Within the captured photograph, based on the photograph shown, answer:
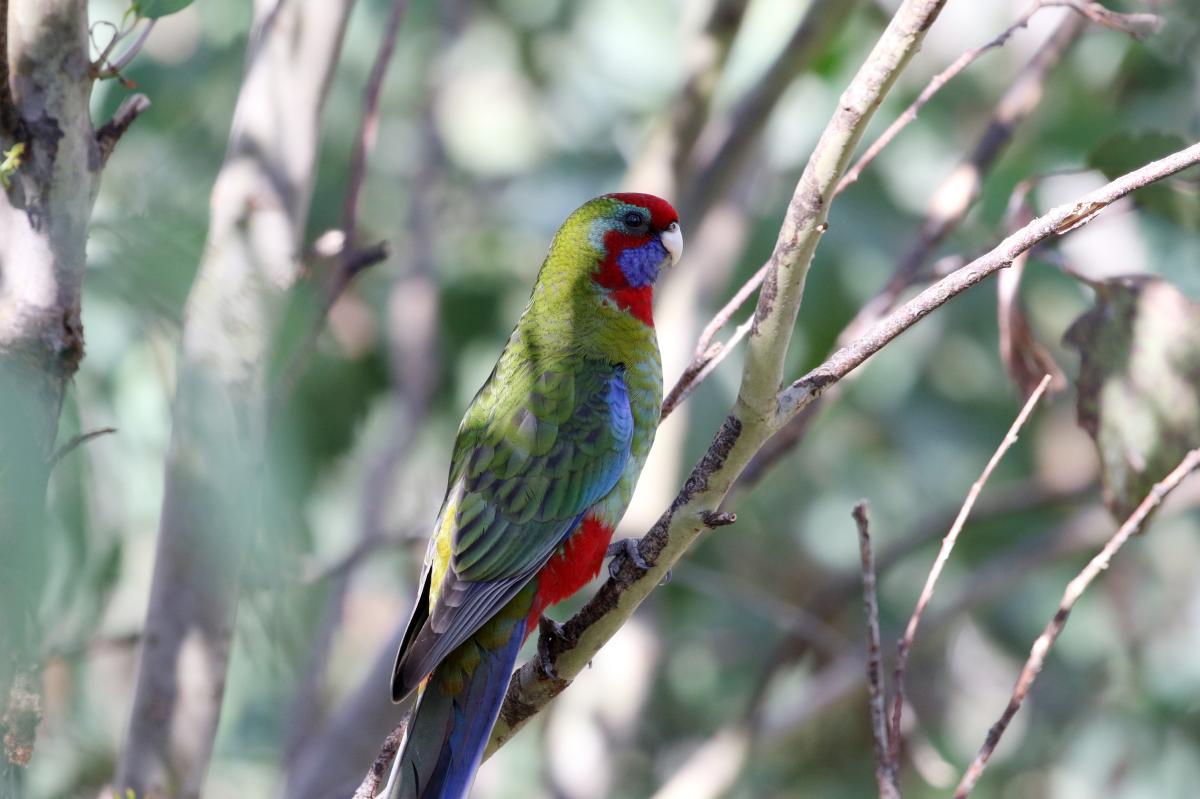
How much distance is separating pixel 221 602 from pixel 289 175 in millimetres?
951

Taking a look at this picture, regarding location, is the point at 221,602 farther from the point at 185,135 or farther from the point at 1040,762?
the point at 1040,762

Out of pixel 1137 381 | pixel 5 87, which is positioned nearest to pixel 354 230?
pixel 5 87

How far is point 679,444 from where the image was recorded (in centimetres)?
406

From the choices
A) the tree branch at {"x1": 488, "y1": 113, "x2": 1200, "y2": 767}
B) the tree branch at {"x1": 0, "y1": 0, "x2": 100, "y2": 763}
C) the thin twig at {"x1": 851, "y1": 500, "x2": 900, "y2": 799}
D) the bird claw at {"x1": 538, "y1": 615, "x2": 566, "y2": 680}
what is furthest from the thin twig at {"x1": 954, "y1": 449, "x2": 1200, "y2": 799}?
the tree branch at {"x1": 0, "y1": 0, "x2": 100, "y2": 763}

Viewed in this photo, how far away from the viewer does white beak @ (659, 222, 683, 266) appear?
326 cm

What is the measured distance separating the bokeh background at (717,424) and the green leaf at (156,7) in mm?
1188

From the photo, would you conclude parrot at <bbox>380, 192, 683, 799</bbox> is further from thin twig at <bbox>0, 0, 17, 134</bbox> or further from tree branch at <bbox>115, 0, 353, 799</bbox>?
thin twig at <bbox>0, 0, 17, 134</bbox>

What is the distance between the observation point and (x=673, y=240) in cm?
327

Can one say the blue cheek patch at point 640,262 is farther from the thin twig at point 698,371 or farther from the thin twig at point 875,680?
the thin twig at point 875,680

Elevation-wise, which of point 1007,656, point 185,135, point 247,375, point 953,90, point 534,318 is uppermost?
point 953,90

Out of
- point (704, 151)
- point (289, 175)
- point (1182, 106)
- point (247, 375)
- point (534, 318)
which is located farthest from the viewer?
point (1182, 106)

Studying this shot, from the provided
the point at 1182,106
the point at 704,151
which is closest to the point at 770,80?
the point at 704,151

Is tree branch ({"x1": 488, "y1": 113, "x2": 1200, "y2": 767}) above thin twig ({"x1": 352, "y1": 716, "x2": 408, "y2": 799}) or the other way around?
above

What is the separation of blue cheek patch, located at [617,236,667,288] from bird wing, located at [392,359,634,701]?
333 mm
